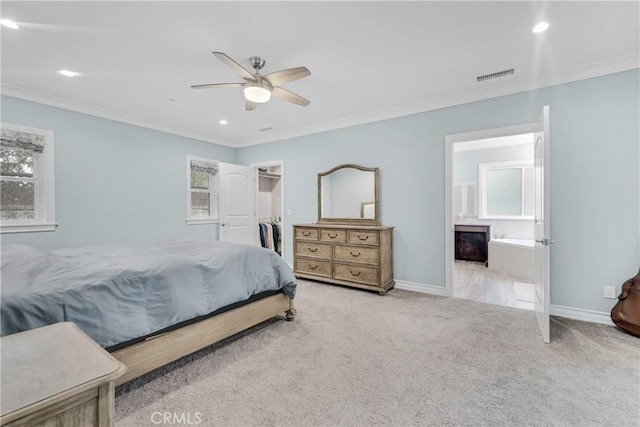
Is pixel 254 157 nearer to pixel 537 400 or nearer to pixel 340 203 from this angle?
pixel 340 203

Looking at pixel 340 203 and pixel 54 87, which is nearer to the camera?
pixel 54 87

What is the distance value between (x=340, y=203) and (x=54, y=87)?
388 cm

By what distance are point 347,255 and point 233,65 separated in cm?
276

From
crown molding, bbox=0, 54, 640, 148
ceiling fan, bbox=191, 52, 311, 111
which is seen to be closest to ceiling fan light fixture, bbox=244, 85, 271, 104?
ceiling fan, bbox=191, 52, 311, 111

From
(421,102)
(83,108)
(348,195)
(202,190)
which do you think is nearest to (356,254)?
(348,195)

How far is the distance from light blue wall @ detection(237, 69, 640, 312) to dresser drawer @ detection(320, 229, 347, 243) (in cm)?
94

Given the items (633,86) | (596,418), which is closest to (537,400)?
(596,418)

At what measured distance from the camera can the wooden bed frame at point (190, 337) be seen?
1.81 m

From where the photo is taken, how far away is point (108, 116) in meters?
4.09

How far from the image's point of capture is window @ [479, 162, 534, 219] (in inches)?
233

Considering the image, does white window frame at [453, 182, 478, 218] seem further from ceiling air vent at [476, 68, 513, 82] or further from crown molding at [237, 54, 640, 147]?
ceiling air vent at [476, 68, 513, 82]

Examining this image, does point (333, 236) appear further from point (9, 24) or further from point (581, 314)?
point (9, 24)

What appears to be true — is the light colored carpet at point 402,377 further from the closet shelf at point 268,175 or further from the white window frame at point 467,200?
the closet shelf at point 268,175

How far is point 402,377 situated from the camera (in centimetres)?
200
